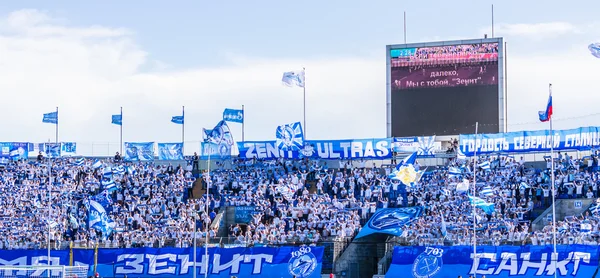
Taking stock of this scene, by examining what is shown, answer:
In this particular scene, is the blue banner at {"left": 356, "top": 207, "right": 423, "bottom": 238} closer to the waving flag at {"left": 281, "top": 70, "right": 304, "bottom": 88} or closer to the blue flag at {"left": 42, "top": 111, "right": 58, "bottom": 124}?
the waving flag at {"left": 281, "top": 70, "right": 304, "bottom": 88}

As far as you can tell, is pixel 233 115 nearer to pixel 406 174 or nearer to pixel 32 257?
pixel 32 257

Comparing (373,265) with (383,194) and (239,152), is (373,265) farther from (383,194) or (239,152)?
(239,152)

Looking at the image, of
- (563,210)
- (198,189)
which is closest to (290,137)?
(198,189)

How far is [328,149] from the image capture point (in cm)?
7062

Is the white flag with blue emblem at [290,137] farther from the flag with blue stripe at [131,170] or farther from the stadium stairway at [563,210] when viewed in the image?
the stadium stairway at [563,210]

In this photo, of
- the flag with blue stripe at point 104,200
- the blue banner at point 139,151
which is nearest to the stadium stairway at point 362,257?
the flag with blue stripe at point 104,200

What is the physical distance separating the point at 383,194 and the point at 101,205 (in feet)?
52.9

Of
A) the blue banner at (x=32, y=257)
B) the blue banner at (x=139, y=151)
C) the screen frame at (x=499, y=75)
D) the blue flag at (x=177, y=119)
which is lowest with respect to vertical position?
the blue banner at (x=32, y=257)

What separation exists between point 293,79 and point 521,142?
1510 cm

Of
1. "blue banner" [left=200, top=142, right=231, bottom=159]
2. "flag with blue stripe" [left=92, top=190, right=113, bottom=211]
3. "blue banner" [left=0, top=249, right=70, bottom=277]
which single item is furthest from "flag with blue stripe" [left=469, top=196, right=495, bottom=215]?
"flag with blue stripe" [left=92, top=190, right=113, bottom=211]

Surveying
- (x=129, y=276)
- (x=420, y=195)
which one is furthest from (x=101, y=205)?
(x=420, y=195)

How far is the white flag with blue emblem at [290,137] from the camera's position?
7081 centimetres

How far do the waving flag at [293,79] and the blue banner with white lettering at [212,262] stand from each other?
16748 millimetres

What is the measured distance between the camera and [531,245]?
52.8 m
